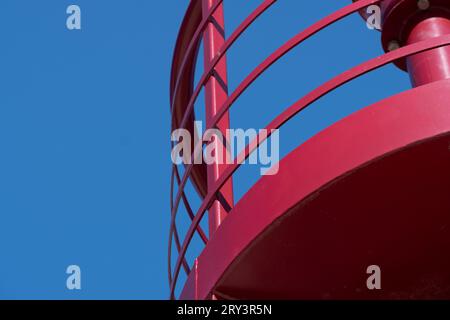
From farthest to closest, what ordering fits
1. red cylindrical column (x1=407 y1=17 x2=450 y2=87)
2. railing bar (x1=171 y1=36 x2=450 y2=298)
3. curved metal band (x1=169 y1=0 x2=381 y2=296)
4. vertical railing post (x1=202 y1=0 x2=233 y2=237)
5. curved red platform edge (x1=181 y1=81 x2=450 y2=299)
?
red cylindrical column (x1=407 y1=17 x2=450 y2=87) → vertical railing post (x1=202 y1=0 x2=233 y2=237) → curved metal band (x1=169 y1=0 x2=381 y2=296) → railing bar (x1=171 y1=36 x2=450 y2=298) → curved red platform edge (x1=181 y1=81 x2=450 y2=299)

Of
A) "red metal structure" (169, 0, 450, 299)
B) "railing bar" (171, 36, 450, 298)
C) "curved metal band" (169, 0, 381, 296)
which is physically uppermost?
"curved metal band" (169, 0, 381, 296)

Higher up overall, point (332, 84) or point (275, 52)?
point (275, 52)

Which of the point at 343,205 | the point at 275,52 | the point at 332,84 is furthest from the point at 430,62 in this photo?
the point at 343,205

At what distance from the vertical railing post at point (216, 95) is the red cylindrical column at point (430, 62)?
0.97m

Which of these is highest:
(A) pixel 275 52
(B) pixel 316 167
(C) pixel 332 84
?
(A) pixel 275 52

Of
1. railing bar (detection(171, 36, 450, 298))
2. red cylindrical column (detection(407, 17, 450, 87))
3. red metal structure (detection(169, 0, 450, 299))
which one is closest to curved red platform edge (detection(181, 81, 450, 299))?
red metal structure (detection(169, 0, 450, 299))

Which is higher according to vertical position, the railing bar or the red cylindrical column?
the red cylindrical column

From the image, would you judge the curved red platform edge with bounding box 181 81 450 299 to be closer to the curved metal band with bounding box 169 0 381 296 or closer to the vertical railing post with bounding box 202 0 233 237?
the vertical railing post with bounding box 202 0 233 237

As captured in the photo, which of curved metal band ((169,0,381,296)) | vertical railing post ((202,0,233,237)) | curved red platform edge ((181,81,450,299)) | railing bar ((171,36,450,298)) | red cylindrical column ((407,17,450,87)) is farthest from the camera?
red cylindrical column ((407,17,450,87))

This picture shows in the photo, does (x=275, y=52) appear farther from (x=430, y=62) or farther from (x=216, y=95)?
(x=430, y=62)

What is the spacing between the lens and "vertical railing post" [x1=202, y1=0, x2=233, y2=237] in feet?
14.7

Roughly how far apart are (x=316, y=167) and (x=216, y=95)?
114cm

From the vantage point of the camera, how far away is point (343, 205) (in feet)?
13.1
